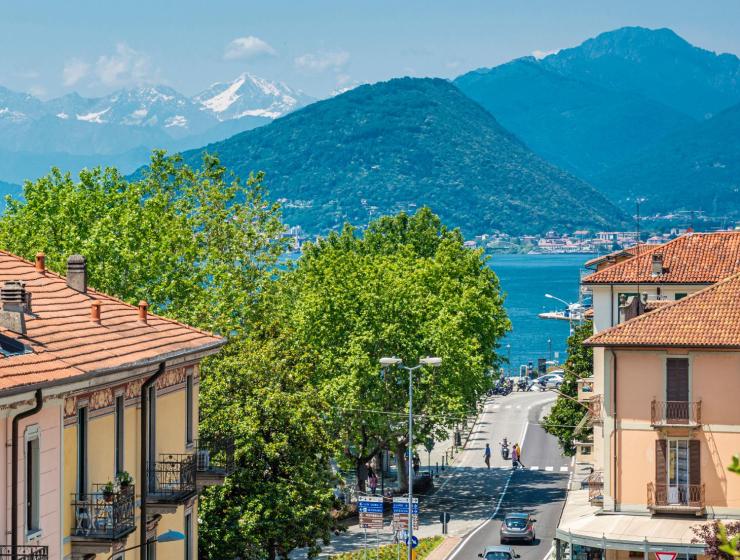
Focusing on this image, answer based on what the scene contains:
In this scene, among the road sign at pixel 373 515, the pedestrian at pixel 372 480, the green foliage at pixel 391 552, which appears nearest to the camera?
the road sign at pixel 373 515

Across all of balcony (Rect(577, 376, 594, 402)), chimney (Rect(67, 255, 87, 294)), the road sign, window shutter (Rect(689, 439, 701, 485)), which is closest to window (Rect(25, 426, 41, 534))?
chimney (Rect(67, 255, 87, 294))

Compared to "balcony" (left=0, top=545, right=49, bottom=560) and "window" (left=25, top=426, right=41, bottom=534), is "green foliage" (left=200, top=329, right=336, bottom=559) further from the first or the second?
"balcony" (left=0, top=545, right=49, bottom=560)

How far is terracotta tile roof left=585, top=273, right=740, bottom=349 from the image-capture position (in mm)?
44781

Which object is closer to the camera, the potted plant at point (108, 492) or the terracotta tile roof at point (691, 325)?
the potted plant at point (108, 492)

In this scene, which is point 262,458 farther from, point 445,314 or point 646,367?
point 445,314

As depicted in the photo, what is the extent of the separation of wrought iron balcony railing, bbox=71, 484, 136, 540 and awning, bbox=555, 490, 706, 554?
21.7 meters

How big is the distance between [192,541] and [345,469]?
32352 millimetres

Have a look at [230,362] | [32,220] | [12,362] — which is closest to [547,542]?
[230,362]

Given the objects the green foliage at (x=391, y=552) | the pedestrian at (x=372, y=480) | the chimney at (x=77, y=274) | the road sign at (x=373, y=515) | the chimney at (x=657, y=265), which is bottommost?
the green foliage at (x=391, y=552)

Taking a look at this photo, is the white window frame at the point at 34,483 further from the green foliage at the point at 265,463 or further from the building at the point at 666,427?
the building at the point at 666,427

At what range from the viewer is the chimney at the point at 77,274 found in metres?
30.8

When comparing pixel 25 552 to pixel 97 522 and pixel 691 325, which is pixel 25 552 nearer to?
pixel 97 522

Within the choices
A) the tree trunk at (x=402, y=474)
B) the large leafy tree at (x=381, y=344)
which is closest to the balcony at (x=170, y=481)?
the large leafy tree at (x=381, y=344)

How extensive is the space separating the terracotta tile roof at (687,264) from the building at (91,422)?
32.9m
